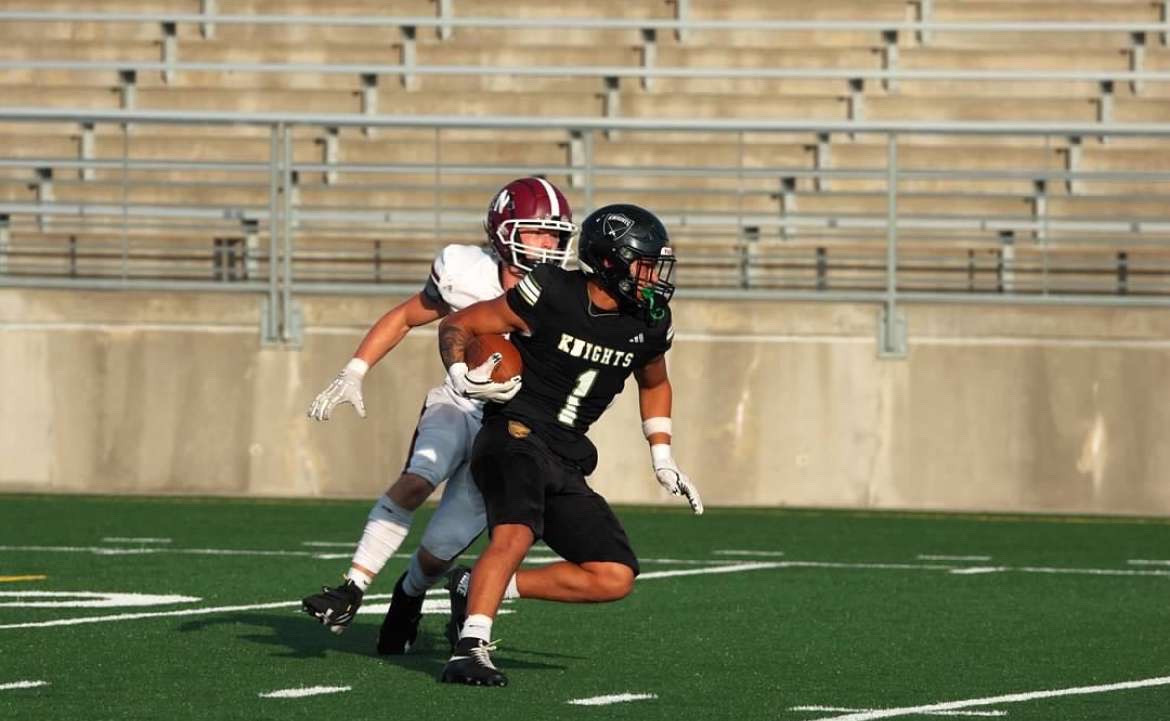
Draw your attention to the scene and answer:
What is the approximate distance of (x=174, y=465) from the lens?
16.7 metres

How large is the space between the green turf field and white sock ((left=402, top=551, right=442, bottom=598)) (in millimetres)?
249

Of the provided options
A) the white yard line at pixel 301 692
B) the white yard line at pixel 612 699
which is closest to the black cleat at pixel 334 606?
the white yard line at pixel 301 692

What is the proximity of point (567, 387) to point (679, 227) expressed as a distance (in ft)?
32.2

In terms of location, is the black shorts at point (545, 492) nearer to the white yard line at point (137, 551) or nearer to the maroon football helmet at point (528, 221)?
the maroon football helmet at point (528, 221)

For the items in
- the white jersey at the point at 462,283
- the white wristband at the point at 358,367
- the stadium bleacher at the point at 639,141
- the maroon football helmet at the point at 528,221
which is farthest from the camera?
the stadium bleacher at the point at 639,141

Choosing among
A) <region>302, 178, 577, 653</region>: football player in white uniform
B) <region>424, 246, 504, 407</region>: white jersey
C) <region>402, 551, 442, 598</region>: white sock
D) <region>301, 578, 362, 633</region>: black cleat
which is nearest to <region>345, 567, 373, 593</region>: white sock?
<region>302, 178, 577, 653</region>: football player in white uniform

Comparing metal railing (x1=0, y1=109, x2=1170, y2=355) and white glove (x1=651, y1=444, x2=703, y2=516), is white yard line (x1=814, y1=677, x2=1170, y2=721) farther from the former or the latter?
metal railing (x1=0, y1=109, x2=1170, y2=355)

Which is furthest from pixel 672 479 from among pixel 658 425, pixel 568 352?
pixel 568 352

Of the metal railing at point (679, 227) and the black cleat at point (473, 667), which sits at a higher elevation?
the metal railing at point (679, 227)

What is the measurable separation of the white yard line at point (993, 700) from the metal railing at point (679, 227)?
8170 millimetres

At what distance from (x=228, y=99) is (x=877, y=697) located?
46.3 ft

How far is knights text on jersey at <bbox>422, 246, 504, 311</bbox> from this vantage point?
895cm

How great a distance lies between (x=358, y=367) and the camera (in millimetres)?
8445

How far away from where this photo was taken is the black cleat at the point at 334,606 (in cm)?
804
